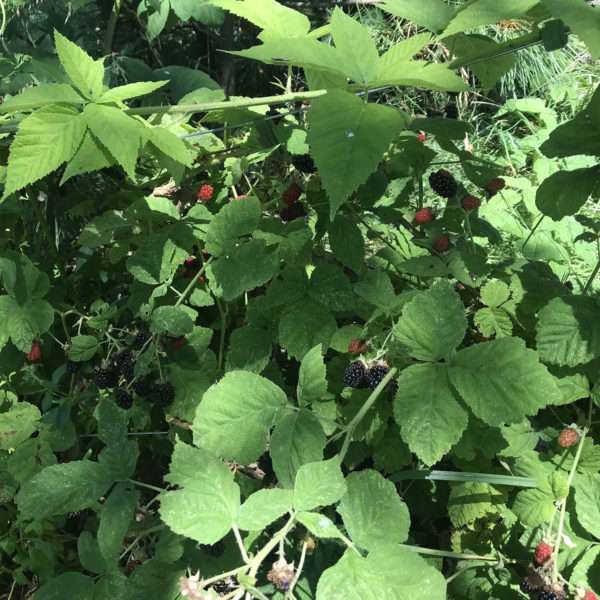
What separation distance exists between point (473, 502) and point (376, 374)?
0.38 meters

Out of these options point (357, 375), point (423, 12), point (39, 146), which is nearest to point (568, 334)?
point (357, 375)

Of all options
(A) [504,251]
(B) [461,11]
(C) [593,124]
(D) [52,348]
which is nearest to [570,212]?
(C) [593,124]

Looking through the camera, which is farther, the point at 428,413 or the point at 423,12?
the point at 423,12

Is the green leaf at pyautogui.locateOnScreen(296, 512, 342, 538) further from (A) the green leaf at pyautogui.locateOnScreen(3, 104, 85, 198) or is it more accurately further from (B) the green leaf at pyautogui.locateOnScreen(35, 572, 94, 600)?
(A) the green leaf at pyautogui.locateOnScreen(3, 104, 85, 198)

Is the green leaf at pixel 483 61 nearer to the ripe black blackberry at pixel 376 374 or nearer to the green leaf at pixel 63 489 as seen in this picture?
the ripe black blackberry at pixel 376 374

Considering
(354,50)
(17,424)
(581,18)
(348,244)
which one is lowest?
(17,424)

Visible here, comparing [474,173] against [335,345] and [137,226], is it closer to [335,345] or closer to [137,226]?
[335,345]

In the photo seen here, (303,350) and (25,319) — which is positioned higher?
(303,350)

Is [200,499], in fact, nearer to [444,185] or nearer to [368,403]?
[368,403]

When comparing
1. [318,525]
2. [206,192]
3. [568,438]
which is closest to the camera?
[318,525]

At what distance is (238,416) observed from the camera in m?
0.85

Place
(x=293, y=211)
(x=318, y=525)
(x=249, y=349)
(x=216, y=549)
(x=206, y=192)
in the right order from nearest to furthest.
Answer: (x=318, y=525) < (x=216, y=549) < (x=249, y=349) < (x=293, y=211) < (x=206, y=192)

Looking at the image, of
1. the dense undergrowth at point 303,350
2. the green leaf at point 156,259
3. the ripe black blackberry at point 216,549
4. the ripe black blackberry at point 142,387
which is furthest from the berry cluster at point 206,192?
the ripe black blackberry at point 216,549

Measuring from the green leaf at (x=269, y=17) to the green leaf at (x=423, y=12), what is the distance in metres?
0.18
